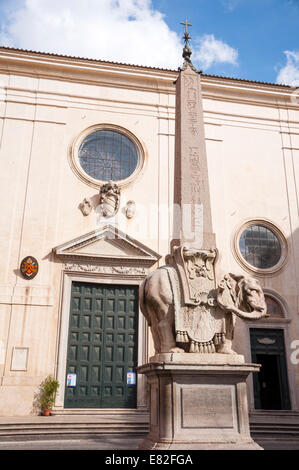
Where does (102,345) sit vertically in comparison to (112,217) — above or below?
below

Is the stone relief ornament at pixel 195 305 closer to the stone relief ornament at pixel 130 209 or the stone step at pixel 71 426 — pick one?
the stone step at pixel 71 426

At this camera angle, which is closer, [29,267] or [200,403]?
[200,403]

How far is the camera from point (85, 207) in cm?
1343

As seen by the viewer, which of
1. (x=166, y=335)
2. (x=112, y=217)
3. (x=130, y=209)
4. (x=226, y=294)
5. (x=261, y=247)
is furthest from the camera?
(x=261, y=247)

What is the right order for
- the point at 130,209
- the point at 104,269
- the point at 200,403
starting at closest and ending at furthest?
the point at 200,403, the point at 104,269, the point at 130,209

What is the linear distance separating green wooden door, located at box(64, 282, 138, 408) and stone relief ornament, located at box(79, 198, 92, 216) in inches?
88.4

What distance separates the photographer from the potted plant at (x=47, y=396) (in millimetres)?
11062

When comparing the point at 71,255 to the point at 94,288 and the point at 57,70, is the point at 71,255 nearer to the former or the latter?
the point at 94,288

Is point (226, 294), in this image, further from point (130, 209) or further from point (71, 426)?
point (130, 209)

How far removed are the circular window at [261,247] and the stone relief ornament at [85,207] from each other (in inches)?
197

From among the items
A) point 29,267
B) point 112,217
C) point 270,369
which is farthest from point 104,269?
point 270,369

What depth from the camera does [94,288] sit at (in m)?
12.9

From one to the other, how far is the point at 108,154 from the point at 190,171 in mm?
8527
